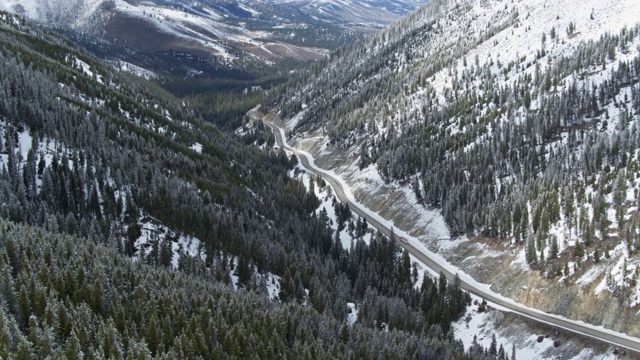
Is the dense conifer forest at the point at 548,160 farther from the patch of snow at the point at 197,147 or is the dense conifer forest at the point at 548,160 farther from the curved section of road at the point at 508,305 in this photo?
the patch of snow at the point at 197,147

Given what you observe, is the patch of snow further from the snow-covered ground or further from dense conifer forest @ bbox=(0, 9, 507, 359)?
the snow-covered ground

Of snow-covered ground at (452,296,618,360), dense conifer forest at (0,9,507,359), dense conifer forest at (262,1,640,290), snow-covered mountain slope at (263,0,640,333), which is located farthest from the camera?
dense conifer forest at (262,1,640,290)

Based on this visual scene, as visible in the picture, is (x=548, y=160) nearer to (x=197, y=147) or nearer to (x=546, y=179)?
(x=546, y=179)

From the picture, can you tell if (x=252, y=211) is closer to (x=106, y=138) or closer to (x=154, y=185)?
(x=154, y=185)

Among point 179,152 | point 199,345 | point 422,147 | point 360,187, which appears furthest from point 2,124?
point 422,147

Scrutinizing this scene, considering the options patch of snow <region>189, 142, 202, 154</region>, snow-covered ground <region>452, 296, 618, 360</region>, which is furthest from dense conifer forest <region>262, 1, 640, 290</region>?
patch of snow <region>189, 142, 202, 154</region>

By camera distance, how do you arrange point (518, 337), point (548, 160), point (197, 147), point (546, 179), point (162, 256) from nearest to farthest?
point (518, 337) → point (162, 256) → point (546, 179) → point (548, 160) → point (197, 147)

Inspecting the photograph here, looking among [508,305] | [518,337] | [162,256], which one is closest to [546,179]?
[508,305]

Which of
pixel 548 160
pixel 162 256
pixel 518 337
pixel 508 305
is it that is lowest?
pixel 162 256
